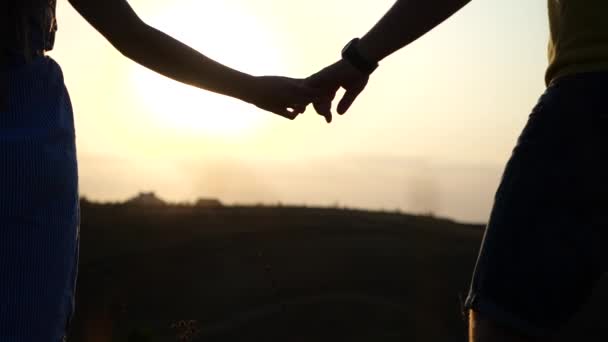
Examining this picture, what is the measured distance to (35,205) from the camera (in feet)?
7.15

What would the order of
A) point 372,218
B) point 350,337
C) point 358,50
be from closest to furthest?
point 358,50 < point 350,337 < point 372,218

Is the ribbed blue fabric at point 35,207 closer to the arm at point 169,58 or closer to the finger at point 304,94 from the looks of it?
the arm at point 169,58

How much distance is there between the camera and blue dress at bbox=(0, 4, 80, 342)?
2.14 metres

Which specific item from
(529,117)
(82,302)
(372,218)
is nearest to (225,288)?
(82,302)

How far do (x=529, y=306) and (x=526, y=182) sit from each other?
36 centimetres

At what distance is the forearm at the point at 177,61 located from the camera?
115 inches

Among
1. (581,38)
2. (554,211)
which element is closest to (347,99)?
(581,38)

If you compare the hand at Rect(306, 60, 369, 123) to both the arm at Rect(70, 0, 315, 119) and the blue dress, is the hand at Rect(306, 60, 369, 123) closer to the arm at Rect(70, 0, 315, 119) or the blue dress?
the arm at Rect(70, 0, 315, 119)

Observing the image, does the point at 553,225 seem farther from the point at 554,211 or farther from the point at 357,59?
the point at 357,59

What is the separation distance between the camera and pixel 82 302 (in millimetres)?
8195

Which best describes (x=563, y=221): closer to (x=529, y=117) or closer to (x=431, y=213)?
(x=529, y=117)

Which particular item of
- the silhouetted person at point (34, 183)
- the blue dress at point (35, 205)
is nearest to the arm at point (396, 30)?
the silhouetted person at point (34, 183)

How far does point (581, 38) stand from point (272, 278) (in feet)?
20.9

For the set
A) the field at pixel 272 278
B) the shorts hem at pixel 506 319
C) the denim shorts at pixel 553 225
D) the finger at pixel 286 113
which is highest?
the finger at pixel 286 113
